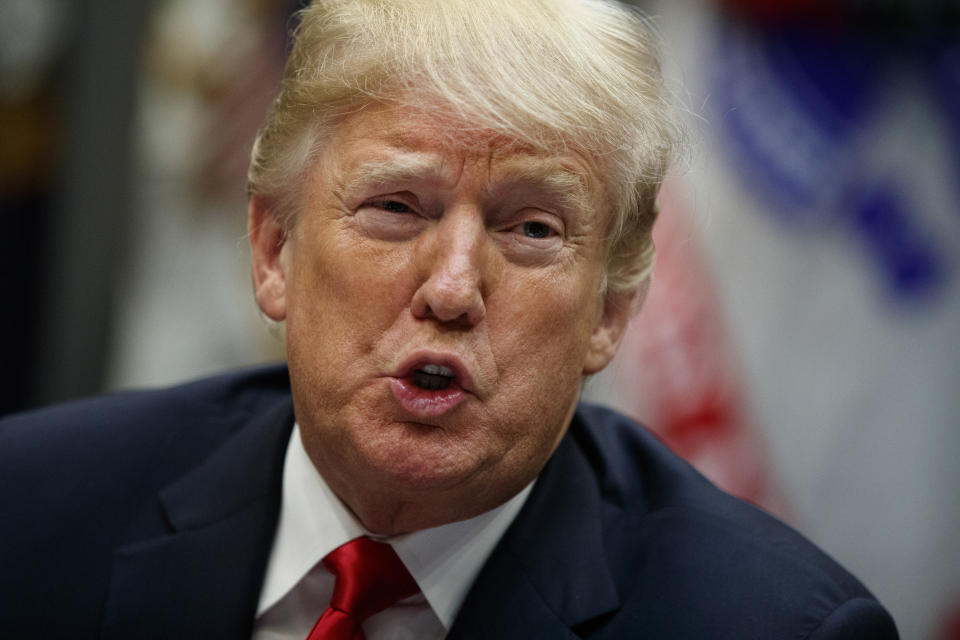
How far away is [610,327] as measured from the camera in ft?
6.72

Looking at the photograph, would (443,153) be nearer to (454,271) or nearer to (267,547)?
(454,271)

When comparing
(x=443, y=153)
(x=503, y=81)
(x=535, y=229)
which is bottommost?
(x=535, y=229)

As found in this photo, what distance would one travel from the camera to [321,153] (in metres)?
1.89

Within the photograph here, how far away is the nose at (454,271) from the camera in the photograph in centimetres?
168

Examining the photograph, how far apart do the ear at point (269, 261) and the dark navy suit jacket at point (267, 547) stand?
0.29 m

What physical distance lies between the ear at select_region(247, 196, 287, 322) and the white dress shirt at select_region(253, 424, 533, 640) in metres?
0.31

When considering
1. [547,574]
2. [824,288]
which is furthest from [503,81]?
[824,288]

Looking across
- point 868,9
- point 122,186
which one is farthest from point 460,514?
point 122,186

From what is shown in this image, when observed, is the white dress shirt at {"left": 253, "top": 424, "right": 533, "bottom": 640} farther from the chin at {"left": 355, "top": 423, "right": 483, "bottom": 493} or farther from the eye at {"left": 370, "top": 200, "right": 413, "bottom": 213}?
the eye at {"left": 370, "top": 200, "right": 413, "bottom": 213}

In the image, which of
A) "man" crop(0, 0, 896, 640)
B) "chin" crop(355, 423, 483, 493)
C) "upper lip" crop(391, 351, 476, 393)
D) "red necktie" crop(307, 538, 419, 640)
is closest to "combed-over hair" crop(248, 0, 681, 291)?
"man" crop(0, 0, 896, 640)

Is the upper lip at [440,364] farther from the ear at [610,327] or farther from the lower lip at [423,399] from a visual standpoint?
the ear at [610,327]

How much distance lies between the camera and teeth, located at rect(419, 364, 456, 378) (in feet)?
5.66

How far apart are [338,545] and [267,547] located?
0.48 ft

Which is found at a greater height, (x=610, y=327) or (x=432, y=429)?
(x=610, y=327)
